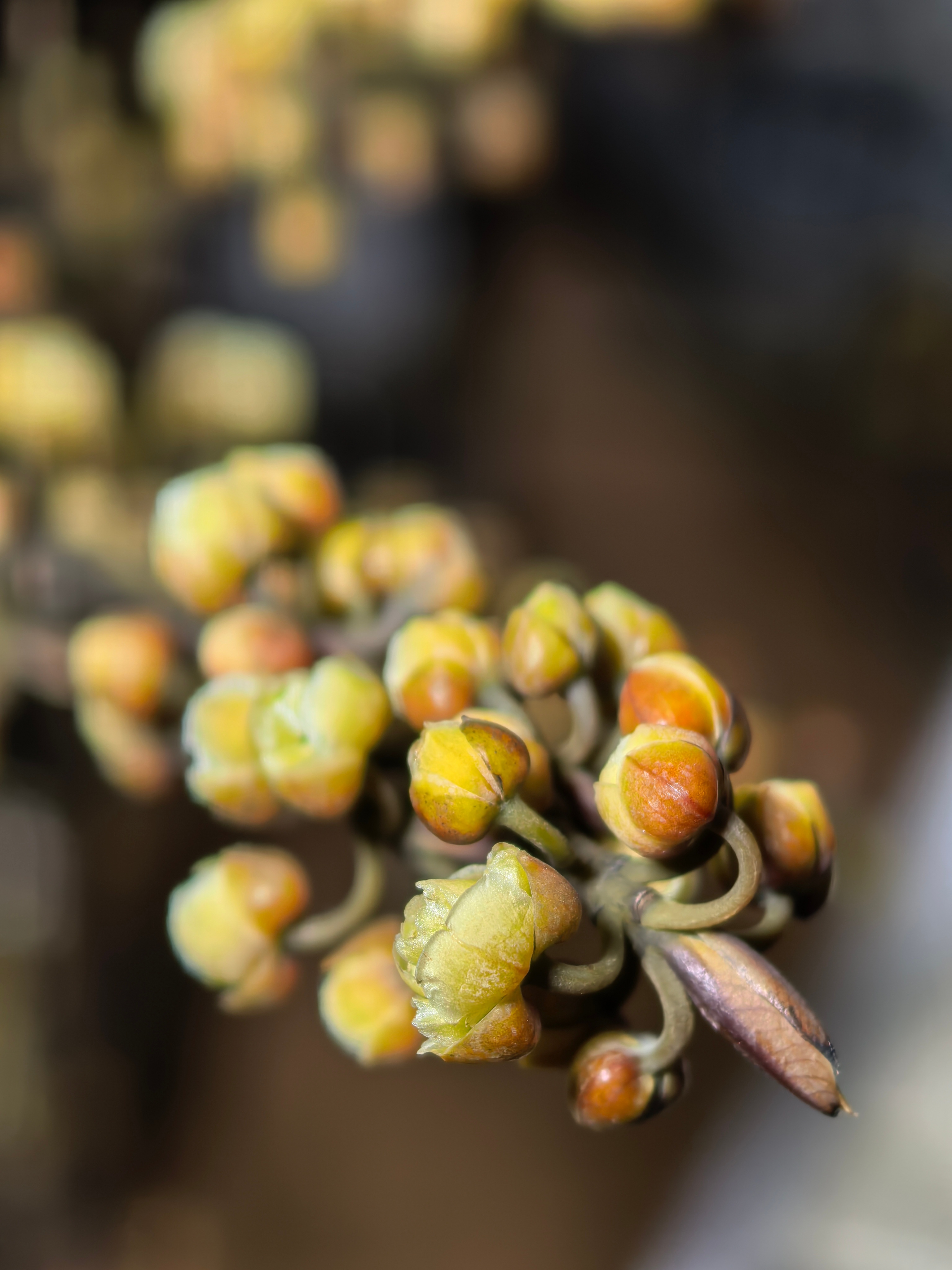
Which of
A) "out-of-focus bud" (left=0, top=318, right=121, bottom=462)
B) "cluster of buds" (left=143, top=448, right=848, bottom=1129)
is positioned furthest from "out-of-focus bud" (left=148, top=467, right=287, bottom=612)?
"out-of-focus bud" (left=0, top=318, right=121, bottom=462)

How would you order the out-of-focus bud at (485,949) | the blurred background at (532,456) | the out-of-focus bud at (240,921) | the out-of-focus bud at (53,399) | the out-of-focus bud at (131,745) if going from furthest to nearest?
1. the blurred background at (532,456)
2. the out-of-focus bud at (53,399)
3. the out-of-focus bud at (131,745)
4. the out-of-focus bud at (240,921)
5. the out-of-focus bud at (485,949)

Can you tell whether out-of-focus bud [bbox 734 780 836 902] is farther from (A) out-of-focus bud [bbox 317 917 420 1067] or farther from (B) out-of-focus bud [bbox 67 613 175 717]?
(B) out-of-focus bud [bbox 67 613 175 717]

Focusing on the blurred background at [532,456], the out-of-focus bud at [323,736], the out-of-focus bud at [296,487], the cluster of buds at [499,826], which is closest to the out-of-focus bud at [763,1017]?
the cluster of buds at [499,826]

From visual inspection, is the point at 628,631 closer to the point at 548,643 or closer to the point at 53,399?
the point at 548,643

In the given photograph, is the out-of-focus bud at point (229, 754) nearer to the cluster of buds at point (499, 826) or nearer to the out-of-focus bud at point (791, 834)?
the cluster of buds at point (499, 826)

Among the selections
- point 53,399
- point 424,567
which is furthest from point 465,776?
point 53,399
